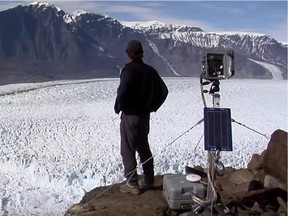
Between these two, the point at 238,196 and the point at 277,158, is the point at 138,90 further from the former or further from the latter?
the point at 277,158

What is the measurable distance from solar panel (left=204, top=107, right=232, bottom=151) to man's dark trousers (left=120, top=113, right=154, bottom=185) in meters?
1.09

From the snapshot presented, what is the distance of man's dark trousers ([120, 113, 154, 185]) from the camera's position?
5965mm

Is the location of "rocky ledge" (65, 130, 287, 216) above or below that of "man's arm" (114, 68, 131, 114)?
below

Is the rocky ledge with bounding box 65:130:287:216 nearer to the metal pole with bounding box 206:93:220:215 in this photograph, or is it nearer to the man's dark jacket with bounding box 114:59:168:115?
the metal pole with bounding box 206:93:220:215

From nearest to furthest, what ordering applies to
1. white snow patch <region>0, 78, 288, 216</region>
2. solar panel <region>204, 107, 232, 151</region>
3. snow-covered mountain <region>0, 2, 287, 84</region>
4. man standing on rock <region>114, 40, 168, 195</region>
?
solar panel <region>204, 107, 232, 151</region> < man standing on rock <region>114, 40, 168, 195</region> < white snow patch <region>0, 78, 288, 216</region> < snow-covered mountain <region>0, 2, 287, 84</region>

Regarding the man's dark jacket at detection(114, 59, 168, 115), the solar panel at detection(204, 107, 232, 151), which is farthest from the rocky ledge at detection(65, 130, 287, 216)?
the man's dark jacket at detection(114, 59, 168, 115)

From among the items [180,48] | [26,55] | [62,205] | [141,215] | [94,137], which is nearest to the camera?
[141,215]

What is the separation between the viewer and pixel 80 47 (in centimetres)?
13000

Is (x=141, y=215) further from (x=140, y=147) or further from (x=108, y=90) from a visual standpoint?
(x=108, y=90)

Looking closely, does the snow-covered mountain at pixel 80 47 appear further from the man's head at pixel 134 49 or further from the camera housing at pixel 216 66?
the camera housing at pixel 216 66

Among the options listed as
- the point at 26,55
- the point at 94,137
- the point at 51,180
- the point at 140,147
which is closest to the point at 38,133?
the point at 94,137

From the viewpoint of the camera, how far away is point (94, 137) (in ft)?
39.9

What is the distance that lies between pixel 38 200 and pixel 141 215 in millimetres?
2930

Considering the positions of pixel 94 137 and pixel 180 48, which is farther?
pixel 180 48
